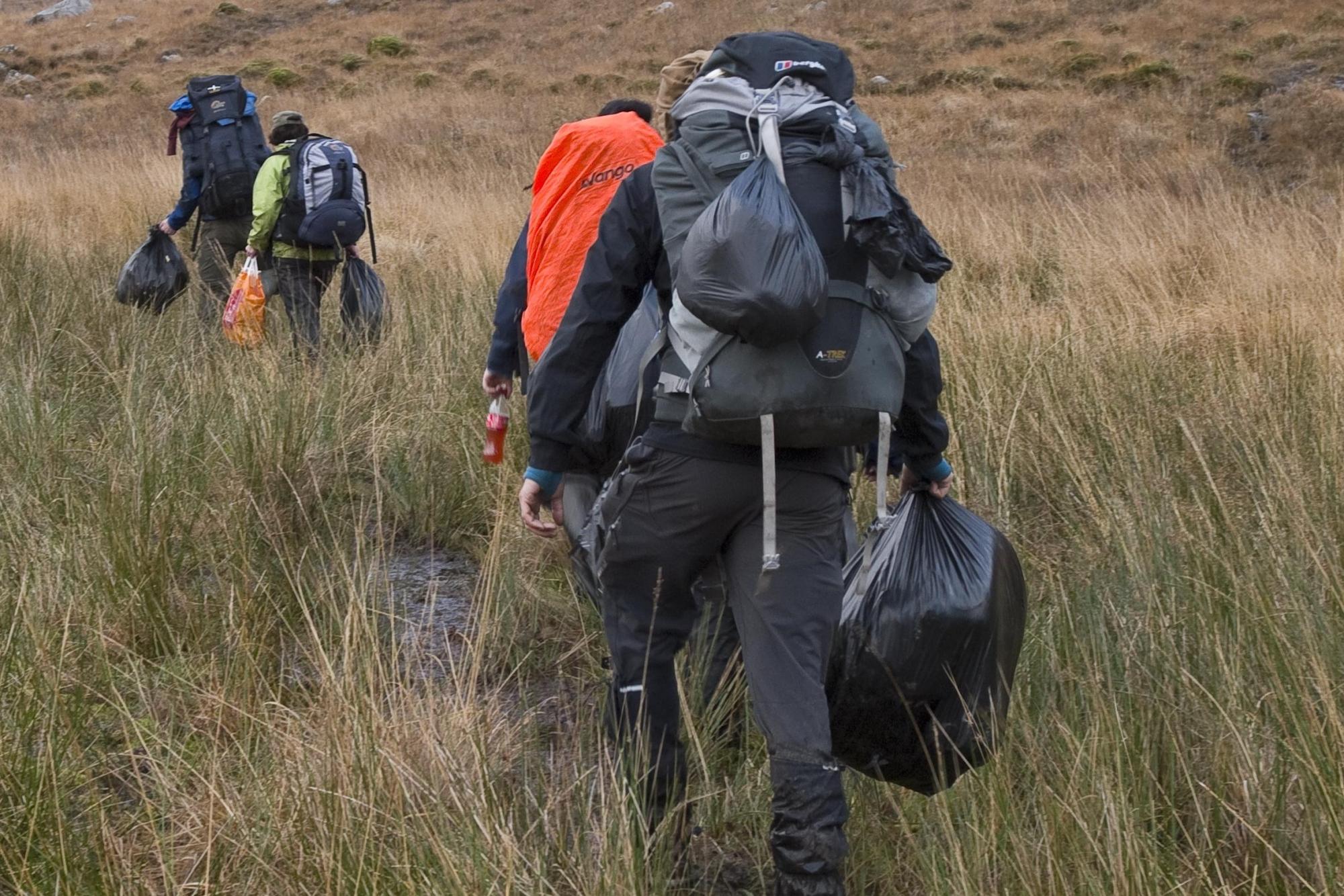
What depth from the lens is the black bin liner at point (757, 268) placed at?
2.13m

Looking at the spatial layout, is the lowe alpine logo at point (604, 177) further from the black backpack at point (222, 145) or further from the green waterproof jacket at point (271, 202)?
the black backpack at point (222, 145)

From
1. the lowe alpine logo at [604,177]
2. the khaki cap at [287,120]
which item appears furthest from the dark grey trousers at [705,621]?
the khaki cap at [287,120]

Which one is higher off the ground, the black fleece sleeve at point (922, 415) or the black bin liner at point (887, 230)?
the black bin liner at point (887, 230)

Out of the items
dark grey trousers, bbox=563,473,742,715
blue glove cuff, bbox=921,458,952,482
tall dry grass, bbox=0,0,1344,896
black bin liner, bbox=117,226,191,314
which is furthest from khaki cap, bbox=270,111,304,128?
blue glove cuff, bbox=921,458,952,482

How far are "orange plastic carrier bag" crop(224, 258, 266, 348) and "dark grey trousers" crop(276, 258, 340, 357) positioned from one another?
210 millimetres

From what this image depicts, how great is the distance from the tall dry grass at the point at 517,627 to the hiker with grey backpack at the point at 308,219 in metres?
0.36

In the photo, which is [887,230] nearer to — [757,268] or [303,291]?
[757,268]

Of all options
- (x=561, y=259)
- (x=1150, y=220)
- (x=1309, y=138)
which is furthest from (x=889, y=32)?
(x=561, y=259)

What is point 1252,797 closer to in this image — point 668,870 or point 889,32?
point 668,870

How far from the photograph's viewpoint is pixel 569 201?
355cm

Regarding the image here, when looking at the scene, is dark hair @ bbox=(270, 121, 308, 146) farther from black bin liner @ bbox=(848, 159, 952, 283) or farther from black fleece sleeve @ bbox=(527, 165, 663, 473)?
black bin liner @ bbox=(848, 159, 952, 283)

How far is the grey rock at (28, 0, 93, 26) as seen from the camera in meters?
45.1

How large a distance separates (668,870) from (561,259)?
1.64 metres

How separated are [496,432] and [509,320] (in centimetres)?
32
